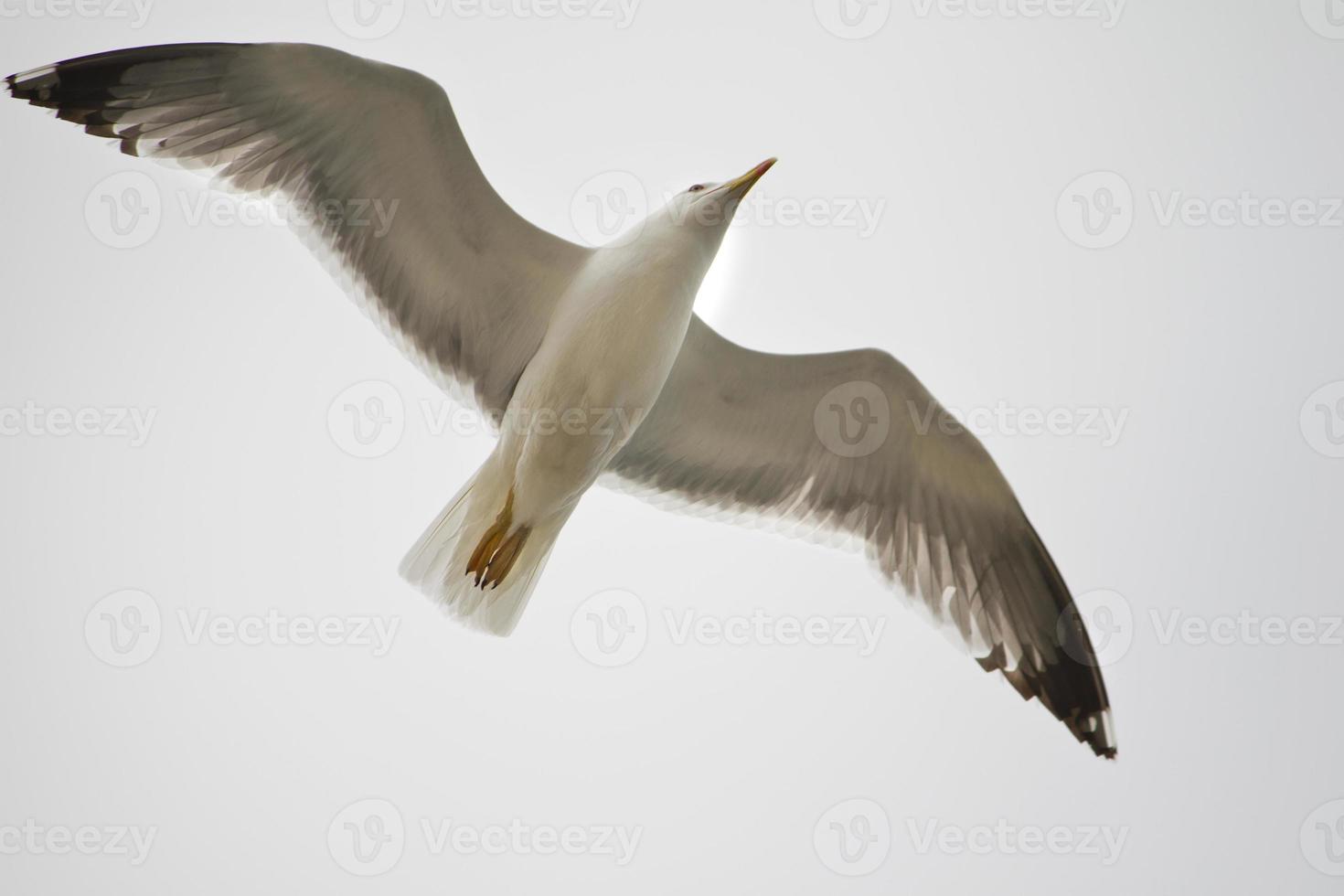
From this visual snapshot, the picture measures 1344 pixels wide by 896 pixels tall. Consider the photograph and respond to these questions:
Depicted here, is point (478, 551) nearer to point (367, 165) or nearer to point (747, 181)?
point (367, 165)

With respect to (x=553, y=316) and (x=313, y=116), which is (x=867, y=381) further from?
(x=313, y=116)

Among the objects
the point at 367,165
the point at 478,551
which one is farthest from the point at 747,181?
the point at 478,551

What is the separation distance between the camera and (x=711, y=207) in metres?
4.51

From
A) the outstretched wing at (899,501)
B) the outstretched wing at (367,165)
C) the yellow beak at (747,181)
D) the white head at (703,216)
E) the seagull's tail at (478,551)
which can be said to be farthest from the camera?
the outstretched wing at (899,501)

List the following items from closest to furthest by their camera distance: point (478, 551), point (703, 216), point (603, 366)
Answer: point (603, 366), point (703, 216), point (478, 551)

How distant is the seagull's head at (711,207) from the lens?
4469mm

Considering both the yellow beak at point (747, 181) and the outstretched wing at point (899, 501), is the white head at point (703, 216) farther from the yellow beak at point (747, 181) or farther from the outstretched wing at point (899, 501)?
the outstretched wing at point (899, 501)

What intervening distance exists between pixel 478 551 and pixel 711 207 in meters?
1.62

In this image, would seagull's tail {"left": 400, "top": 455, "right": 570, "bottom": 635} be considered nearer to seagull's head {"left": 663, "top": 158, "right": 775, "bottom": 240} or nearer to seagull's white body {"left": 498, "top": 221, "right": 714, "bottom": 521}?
seagull's white body {"left": 498, "top": 221, "right": 714, "bottom": 521}

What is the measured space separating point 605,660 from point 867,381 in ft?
10.2

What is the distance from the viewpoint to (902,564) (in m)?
5.27

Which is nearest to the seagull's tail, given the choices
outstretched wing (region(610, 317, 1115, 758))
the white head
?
outstretched wing (region(610, 317, 1115, 758))

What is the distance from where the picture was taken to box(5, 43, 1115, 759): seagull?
169 inches

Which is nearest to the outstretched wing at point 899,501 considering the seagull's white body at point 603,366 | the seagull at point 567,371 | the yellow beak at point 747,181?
the seagull at point 567,371
